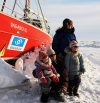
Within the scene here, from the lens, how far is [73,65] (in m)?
2.59

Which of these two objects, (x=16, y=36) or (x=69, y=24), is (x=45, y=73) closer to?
(x=69, y=24)

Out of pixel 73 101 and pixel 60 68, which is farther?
pixel 60 68

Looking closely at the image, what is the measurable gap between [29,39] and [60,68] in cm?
297

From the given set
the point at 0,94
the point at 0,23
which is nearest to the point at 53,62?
the point at 0,94

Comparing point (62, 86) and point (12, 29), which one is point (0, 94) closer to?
point (62, 86)

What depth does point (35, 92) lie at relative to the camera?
8.61 ft

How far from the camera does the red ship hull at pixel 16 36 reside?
4.01 m

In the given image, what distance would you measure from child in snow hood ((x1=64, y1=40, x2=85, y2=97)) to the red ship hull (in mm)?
2508

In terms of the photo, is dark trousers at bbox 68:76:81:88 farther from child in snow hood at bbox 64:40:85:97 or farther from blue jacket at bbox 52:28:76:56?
blue jacket at bbox 52:28:76:56

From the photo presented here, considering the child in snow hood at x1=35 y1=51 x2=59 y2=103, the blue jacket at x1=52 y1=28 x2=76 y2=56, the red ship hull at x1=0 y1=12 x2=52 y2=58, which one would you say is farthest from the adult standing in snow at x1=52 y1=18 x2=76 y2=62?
the red ship hull at x1=0 y1=12 x2=52 y2=58

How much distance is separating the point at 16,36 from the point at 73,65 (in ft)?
9.04

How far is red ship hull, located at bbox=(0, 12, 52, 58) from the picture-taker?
13.2ft

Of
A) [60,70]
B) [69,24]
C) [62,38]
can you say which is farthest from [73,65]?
[69,24]

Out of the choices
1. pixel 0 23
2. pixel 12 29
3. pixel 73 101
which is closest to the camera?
pixel 73 101
